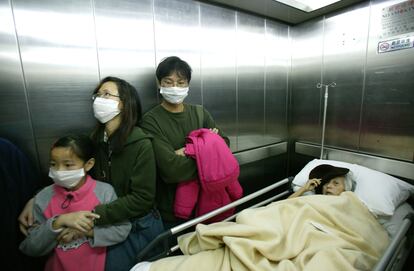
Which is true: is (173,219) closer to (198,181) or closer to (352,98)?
(198,181)

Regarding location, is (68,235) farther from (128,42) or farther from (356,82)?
(356,82)

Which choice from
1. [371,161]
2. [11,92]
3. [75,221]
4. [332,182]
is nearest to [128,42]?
[11,92]

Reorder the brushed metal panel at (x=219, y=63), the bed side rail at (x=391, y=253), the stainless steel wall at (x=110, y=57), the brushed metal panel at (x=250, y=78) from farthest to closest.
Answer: the brushed metal panel at (x=250, y=78) → the brushed metal panel at (x=219, y=63) → the stainless steel wall at (x=110, y=57) → the bed side rail at (x=391, y=253)

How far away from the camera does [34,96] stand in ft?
4.98

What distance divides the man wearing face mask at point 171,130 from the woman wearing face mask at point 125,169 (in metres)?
0.13

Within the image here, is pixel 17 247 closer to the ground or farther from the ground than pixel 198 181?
closer to the ground

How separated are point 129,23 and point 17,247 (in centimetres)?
172

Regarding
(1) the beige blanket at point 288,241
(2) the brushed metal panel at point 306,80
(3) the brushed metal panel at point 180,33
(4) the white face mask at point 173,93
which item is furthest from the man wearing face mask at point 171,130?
(2) the brushed metal panel at point 306,80

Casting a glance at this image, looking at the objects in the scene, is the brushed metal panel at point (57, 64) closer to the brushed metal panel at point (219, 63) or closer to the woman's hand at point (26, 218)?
the woman's hand at point (26, 218)

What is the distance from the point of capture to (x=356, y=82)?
2420mm

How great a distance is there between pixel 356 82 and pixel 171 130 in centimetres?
213

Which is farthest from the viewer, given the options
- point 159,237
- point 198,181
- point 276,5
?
point 276,5

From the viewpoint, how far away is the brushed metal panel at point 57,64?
4.83ft

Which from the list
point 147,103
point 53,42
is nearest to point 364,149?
point 147,103
